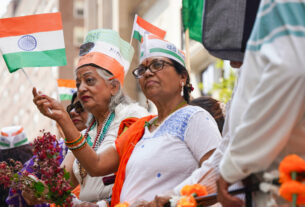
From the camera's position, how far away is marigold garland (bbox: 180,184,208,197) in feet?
10.8

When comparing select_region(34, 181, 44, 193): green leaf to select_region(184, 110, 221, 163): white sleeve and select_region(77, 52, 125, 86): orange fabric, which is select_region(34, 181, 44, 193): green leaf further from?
select_region(77, 52, 125, 86): orange fabric

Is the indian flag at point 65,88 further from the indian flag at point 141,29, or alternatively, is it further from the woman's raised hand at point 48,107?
the woman's raised hand at point 48,107

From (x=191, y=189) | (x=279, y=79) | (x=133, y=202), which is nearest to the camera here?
(x=279, y=79)

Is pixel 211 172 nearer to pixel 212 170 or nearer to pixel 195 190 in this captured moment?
pixel 212 170

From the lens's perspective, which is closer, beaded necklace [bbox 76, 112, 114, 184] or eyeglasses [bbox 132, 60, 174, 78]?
eyeglasses [bbox 132, 60, 174, 78]

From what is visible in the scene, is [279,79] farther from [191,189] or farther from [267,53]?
[191,189]

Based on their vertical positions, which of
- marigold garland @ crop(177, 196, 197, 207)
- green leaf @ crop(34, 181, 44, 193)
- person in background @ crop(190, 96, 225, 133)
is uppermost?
marigold garland @ crop(177, 196, 197, 207)

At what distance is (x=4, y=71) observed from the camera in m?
66.6

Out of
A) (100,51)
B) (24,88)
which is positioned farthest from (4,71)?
(100,51)

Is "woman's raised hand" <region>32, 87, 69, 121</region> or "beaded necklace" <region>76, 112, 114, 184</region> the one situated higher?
"woman's raised hand" <region>32, 87, 69, 121</region>

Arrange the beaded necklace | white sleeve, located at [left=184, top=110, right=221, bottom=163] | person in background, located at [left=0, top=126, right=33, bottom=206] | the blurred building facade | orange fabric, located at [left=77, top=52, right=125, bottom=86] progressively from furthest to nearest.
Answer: the blurred building facade < person in background, located at [left=0, top=126, right=33, bottom=206] < orange fabric, located at [left=77, top=52, right=125, bottom=86] < the beaded necklace < white sleeve, located at [left=184, top=110, right=221, bottom=163]

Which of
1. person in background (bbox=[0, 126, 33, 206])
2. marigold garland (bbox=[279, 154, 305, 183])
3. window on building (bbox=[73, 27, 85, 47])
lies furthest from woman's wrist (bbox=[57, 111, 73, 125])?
window on building (bbox=[73, 27, 85, 47])

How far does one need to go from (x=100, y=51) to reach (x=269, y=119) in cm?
308

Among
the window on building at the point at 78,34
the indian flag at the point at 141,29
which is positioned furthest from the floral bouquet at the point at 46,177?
the window on building at the point at 78,34
